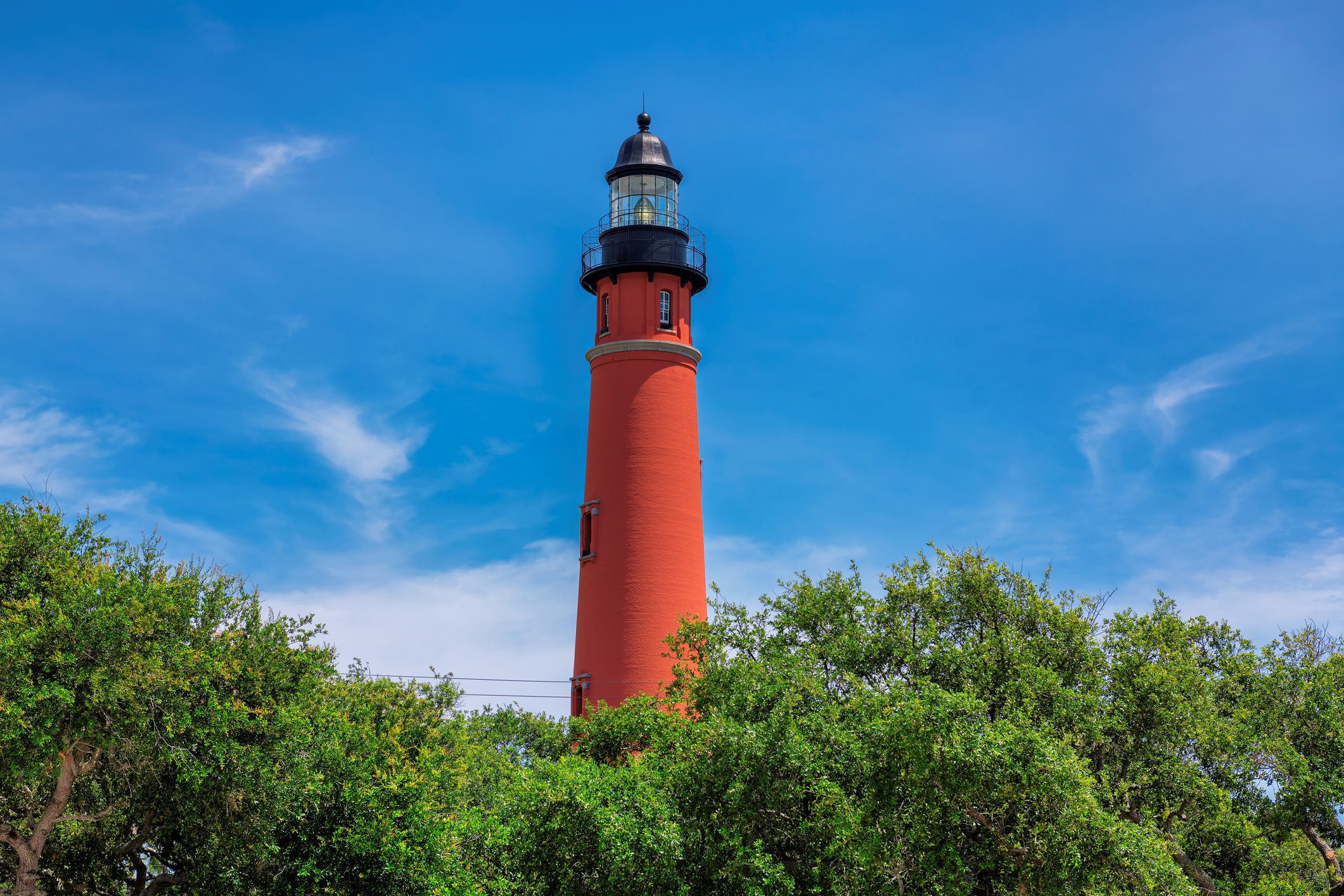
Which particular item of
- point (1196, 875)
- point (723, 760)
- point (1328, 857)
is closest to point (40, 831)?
point (723, 760)

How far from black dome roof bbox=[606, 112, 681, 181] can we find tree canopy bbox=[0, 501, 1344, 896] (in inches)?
766

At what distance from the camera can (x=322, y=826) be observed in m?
27.0

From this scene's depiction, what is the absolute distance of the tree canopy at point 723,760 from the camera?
21422 mm

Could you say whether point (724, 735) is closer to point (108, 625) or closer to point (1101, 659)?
point (1101, 659)

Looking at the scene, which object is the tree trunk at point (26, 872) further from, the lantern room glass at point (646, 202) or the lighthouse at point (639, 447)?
the lantern room glass at point (646, 202)

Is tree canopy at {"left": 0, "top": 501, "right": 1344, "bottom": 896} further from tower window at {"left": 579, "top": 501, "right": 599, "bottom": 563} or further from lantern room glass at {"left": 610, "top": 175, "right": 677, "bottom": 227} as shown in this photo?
lantern room glass at {"left": 610, "top": 175, "right": 677, "bottom": 227}

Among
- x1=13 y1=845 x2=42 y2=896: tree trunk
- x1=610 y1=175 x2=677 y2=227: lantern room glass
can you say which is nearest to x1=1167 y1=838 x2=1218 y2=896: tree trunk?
x1=13 y1=845 x2=42 y2=896: tree trunk

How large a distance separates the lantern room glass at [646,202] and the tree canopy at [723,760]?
1795cm

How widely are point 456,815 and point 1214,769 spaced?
54.7 ft

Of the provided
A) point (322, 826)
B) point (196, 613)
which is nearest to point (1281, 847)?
point (322, 826)

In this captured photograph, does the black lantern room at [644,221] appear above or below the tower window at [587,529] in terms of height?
above

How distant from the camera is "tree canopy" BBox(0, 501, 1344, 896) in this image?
21422 mm

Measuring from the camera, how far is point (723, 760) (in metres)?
23.3

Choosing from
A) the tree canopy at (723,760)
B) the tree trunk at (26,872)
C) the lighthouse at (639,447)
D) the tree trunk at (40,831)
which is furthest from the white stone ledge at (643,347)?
the tree trunk at (26,872)
